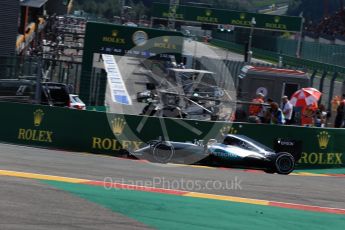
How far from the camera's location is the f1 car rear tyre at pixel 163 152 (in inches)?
633

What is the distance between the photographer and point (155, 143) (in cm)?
1623

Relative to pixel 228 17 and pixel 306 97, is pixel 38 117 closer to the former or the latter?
pixel 306 97

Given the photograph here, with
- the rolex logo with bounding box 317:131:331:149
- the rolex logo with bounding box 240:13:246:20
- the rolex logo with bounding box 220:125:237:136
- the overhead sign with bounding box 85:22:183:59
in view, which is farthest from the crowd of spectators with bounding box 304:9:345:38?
the rolex logo with bounding box 220:125:237:136

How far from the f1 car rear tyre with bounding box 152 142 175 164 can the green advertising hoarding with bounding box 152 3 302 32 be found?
59.0m

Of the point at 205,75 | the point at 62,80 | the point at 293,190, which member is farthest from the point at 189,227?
the point at 205,75

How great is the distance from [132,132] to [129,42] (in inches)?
372

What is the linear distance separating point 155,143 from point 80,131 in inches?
132

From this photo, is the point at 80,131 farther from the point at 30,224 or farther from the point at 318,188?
the point at 30,224

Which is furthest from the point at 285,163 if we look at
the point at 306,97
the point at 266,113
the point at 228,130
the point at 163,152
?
the point at 306,97

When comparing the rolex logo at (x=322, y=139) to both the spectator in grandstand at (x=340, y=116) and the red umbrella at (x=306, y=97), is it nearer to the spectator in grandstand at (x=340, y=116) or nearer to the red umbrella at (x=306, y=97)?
the red umbrella at (x=306, y=97)

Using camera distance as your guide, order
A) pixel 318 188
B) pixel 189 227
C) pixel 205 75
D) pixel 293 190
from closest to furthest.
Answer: pixel 189 227, pixel 293 190, pixel 318 188, pixel 205 75

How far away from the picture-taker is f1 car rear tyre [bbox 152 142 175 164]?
52.7ft

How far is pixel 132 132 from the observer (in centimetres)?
1867

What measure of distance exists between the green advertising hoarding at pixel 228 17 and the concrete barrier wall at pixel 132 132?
5569 cm
